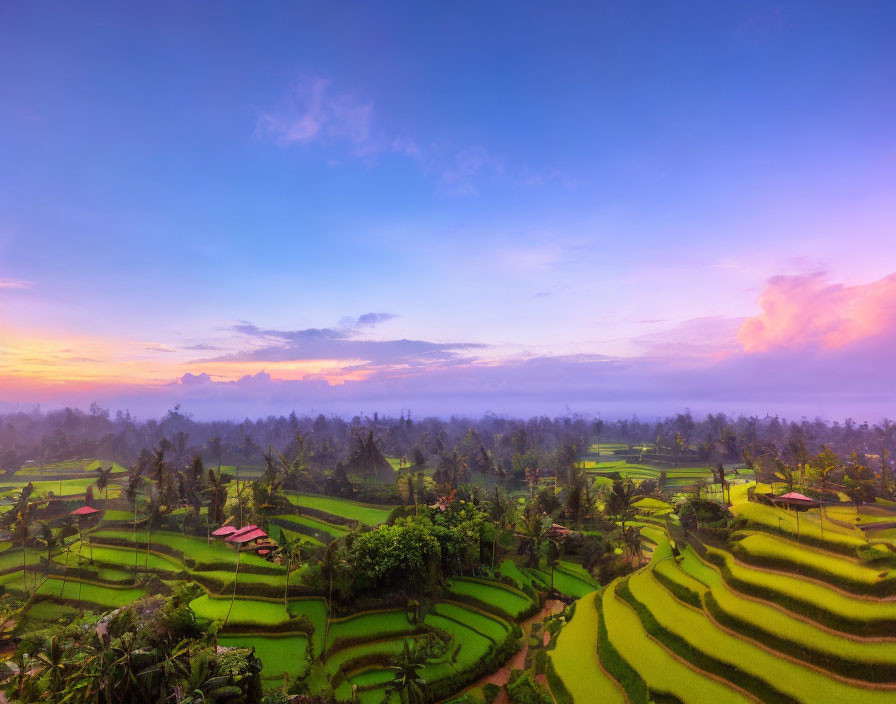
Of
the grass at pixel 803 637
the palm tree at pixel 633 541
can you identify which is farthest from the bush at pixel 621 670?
the palm tree at pixel 633 541

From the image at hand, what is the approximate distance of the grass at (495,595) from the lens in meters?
29.3

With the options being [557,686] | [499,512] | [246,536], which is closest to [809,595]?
[557,686]

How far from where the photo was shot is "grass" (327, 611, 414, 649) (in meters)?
24.7

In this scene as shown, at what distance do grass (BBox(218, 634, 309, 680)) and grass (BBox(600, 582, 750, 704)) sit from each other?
50.1 feet

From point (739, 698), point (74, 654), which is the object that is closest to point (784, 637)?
point (739, 698)

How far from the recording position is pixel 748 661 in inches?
687

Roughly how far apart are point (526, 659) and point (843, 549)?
16637mm

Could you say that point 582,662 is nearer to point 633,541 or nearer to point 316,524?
point 633,541

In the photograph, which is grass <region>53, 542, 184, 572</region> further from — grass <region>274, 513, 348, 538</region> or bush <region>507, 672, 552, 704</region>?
bush <region>507, 672, 552, 704</region>

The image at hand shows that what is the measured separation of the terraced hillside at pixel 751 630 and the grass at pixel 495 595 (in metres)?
5.14

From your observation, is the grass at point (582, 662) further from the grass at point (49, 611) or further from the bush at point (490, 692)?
the grass at point (49, 611)

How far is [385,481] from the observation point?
216ft

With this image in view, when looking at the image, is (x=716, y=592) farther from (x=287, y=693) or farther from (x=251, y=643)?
(x=251, y=643)

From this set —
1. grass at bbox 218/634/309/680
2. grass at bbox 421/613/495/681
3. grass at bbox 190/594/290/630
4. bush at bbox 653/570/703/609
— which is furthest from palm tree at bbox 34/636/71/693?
bush at bbox 653/570/703/609
